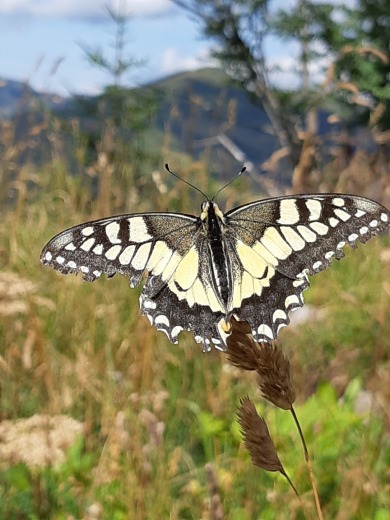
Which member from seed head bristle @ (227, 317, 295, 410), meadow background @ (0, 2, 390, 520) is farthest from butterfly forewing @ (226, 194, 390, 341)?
seed head bristle @ (227, 317, 295, 410)

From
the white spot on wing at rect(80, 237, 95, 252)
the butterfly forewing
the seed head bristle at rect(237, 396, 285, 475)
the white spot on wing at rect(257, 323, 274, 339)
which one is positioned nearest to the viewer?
the seed head bristle at rect(237, 396, 285, 475)

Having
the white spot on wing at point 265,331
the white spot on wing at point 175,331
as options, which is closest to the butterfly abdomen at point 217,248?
the white spot on wing at point 175,331

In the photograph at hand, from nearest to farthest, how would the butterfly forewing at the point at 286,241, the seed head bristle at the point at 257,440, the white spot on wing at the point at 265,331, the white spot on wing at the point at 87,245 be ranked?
the seed head bristle at the point at 257,440 → the white spot on wing at the point at 265,331 → the butterfly forewing at the point at 286,241 → the white spot on wing at the point at 87,245

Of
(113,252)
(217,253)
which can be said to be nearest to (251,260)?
(217,253)

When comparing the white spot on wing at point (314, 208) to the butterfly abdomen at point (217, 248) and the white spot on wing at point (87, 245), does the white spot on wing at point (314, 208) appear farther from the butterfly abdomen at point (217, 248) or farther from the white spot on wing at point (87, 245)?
the white spot on wing at point (87, 245)

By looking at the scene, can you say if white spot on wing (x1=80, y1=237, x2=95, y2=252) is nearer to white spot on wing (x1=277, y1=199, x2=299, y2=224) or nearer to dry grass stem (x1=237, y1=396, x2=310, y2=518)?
white spot on wing (x1=277, y1=199, x2=299, y2=224)

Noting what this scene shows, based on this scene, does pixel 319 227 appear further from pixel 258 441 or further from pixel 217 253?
pixel 258 441

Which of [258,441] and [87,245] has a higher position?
[87,245]
